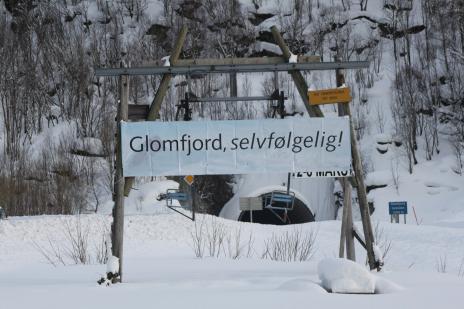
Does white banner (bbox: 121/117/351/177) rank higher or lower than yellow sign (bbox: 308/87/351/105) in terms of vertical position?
lower

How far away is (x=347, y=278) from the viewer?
18.6 ft

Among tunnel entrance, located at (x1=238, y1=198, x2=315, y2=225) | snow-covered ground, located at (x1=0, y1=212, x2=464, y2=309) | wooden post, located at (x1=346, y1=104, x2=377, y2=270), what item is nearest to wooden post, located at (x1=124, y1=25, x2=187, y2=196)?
snow-covered ground, located at (x1=0, y1=212, x2=464, y2=309)

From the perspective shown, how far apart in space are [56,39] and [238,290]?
3909 centimetres

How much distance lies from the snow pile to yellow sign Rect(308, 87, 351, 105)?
2407 millimetres

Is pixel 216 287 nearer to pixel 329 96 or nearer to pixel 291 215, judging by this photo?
pixel 329 96

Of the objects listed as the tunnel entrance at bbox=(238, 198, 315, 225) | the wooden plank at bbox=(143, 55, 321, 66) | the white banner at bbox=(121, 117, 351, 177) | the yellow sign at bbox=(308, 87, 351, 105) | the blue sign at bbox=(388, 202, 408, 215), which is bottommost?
the tunnel entrance at bbox=(238, 198, 315, 225)

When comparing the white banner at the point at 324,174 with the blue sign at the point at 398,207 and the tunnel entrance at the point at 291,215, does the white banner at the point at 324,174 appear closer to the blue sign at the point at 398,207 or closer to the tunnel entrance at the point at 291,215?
the blue sign at the point at 398,207

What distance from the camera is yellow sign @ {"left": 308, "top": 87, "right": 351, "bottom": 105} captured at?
24.8ft

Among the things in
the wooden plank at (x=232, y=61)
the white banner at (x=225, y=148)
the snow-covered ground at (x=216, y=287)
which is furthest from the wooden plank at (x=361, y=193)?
the wooden plank at (x=232, y=61)

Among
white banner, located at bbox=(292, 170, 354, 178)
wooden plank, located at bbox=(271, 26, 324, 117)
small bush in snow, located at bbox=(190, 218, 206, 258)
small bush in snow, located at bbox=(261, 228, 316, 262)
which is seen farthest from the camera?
small bush in snow, located at bbox=(190, 218, 206, 258)

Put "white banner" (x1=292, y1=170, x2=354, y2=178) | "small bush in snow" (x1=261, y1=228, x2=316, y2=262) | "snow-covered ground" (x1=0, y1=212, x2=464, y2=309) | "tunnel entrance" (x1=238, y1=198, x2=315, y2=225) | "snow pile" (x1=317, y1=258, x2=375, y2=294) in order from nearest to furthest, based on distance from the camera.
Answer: "snow-covered ground" (x1=0, y1=212, x2=464, y2=309), "snow pile" (x1=317, y1=258, x2=375, y2=294), "white banner" (x1=292, y1=170, x2=354, y2=178), "small bush in snow" (x1=261, y1=228, x2=316, y2=262), "tunnel entrance" (x1=238, y1=198, x2=315, y2=225)

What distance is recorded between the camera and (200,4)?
145 ft

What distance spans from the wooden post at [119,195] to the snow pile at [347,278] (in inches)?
95.1

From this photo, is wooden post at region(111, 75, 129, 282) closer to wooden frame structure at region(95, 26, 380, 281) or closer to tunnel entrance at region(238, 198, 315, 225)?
wooden frame structure at region(95, 26, 380, 281)
